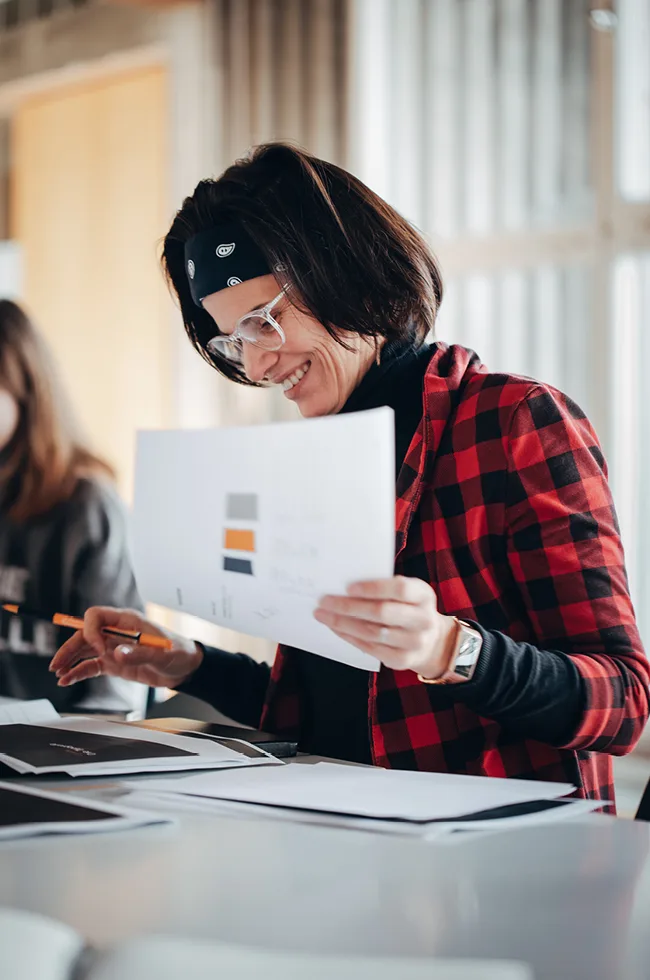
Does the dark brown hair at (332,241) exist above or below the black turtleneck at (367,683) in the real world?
above

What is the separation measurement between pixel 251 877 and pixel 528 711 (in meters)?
0.38

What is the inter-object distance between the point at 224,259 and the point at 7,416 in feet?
3.94

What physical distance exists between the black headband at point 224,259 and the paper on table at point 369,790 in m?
0.61

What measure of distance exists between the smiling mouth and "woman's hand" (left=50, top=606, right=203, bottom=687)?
13.3 inches

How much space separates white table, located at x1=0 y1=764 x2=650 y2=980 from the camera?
0.55 m

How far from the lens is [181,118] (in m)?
3.89

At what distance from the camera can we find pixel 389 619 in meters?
0.81

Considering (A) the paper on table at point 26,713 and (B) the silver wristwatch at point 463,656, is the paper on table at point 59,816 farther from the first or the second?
(A) the paper on table at point 26,713

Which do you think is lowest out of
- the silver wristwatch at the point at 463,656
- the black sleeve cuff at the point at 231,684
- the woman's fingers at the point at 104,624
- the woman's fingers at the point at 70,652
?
the black sleeve cuff at the point at 231,684

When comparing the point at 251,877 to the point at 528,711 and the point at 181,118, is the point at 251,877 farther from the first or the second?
the point at 181,118

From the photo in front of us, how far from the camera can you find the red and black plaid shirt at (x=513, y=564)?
105 centimetres

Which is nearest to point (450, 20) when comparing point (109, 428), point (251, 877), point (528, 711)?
point (109, 428)

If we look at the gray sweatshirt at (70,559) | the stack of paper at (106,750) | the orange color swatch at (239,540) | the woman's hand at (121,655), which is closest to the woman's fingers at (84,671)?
the woman's hand at (121,655)

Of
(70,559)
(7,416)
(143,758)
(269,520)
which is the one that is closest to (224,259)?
(269,520)
